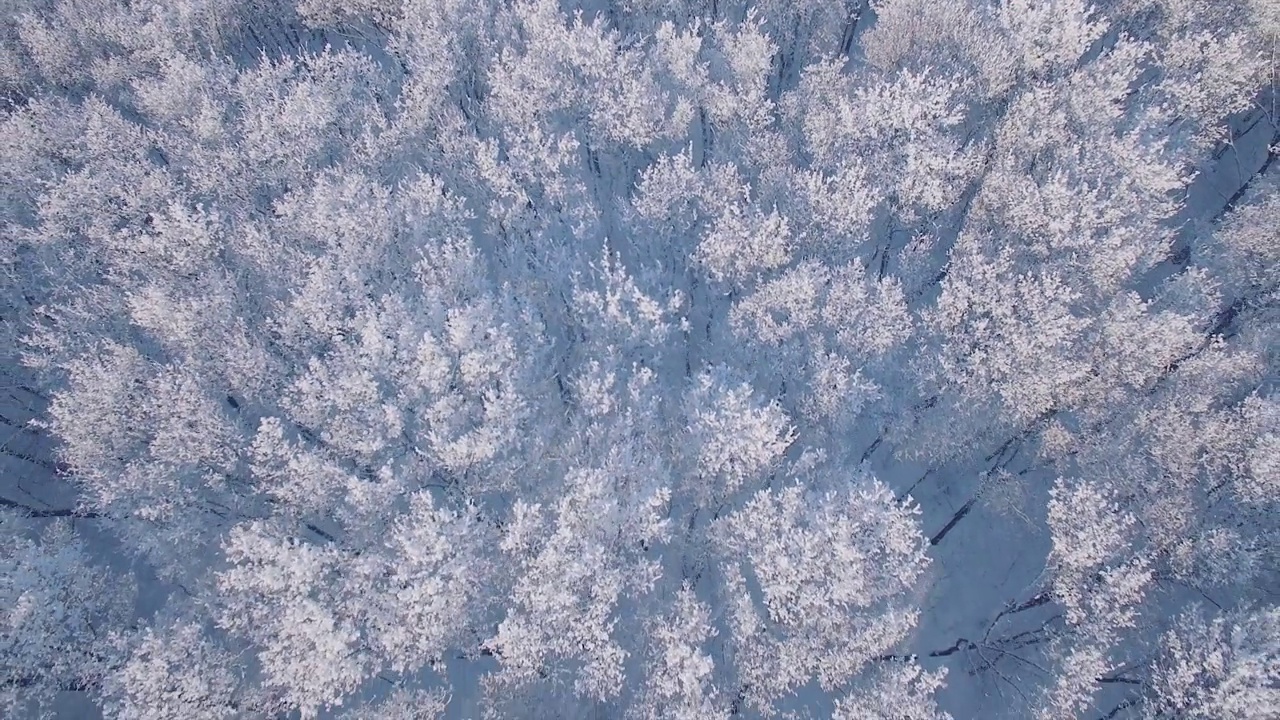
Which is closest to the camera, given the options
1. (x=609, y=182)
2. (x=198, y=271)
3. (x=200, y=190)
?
(x=198, y=271)

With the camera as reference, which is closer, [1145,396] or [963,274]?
[1145,396]

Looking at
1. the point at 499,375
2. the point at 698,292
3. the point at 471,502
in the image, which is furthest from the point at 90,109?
the point at 698,292

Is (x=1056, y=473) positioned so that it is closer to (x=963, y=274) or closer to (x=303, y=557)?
(x=963, y=274)

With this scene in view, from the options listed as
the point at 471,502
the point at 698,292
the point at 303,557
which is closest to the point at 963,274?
the point at 698,292

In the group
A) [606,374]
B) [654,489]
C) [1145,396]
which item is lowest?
[654,489]

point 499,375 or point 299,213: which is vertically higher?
point 299,213

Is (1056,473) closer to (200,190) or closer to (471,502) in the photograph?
(471,502)

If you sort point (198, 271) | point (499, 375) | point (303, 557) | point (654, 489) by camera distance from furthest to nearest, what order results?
point (198, 271) → point (499, 375) → point (654, 489) → point (303, 557)
